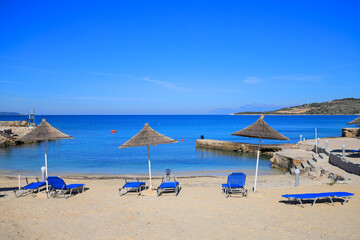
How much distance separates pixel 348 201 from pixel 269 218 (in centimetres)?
257

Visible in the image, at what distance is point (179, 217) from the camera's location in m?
6.45

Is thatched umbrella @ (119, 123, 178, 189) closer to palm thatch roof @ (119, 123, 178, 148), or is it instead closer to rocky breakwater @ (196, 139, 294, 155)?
palm thatch roof @ (119, 123, 178, 148)

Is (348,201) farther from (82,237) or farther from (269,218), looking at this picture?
(82,237)

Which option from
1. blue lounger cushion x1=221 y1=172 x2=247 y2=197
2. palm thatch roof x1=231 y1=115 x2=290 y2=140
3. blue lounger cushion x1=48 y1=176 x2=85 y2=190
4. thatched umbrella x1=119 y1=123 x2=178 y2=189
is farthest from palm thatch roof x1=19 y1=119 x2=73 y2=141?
palm thatch roof x1=231 y1=115 x2=290 y2=140

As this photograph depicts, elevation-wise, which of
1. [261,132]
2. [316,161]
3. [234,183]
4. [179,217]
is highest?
[261,132]

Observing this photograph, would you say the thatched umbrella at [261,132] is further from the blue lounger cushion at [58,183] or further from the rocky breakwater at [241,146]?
the rocky breakwater at [241,146]

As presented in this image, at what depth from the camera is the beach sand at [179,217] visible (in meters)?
5.44

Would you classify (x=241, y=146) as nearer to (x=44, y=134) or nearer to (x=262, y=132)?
(x=262, y=132)

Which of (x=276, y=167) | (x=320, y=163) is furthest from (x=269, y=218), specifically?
(x=276, y=167)

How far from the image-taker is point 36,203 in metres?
8.09

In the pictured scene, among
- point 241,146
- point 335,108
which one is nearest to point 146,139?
point 241,146

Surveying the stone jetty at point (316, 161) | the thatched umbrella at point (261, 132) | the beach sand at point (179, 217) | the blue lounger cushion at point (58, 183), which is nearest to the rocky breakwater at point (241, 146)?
the stone jetty at point (316, 161)

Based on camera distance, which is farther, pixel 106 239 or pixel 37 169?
pixel 37 169

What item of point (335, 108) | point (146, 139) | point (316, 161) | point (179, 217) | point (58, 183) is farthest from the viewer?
point (335, 108)
